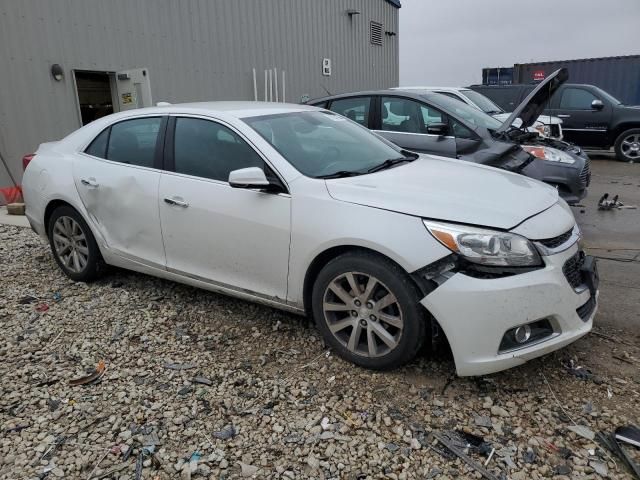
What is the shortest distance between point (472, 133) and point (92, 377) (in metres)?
4.69

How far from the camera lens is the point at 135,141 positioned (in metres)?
3.94

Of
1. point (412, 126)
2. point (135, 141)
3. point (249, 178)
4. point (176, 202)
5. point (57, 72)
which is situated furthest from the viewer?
point (57, 72)

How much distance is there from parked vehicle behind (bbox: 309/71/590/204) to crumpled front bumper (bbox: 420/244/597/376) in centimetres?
313

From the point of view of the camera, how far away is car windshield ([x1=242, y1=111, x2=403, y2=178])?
3.30 metres

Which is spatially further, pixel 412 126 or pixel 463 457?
pixel 412 126

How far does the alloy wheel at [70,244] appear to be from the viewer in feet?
14.1

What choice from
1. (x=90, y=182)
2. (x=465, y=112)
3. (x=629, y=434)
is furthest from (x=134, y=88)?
(x=629, y=434)

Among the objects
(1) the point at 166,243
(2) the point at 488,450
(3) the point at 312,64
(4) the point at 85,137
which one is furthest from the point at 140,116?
(3) the point at 312,64

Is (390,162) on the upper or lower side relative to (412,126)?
lower

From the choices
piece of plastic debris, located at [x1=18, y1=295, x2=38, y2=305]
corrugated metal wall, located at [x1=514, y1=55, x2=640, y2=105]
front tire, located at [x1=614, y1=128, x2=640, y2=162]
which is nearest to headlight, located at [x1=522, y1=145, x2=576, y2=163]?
piece of plastic debris, located at [x1=18, y1=295, x2=38, y2=305]

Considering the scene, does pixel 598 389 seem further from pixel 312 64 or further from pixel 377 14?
pixel 377 14

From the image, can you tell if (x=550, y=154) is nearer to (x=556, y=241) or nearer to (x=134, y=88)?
(x=556, y=241)

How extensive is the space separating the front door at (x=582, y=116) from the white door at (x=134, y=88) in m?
9.01

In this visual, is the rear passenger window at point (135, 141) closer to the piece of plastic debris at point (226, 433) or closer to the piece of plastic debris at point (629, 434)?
the piece of plastic debris at point (226, 433)
